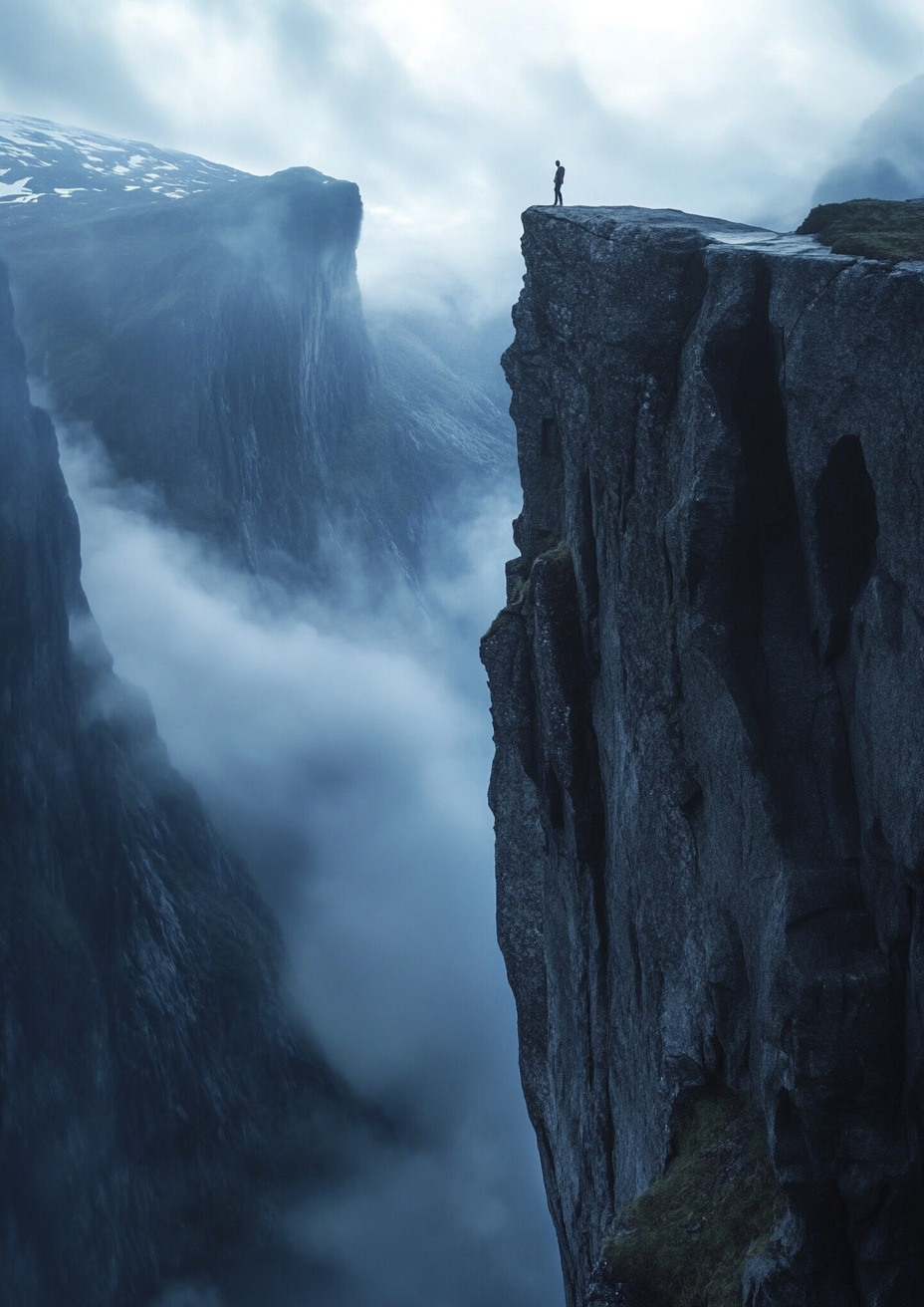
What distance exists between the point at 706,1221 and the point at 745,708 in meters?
11.8

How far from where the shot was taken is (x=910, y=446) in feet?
65.5

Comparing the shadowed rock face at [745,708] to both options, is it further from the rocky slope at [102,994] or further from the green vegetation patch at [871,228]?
the rocky slope at [102,994]

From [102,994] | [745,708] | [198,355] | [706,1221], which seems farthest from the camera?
[198,355]

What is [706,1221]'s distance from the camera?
24.0m

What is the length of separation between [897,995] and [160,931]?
100 metres

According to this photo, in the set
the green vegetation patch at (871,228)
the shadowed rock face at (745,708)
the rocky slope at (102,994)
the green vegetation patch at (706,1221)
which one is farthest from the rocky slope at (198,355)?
the green vegetation patch at (706,1221)

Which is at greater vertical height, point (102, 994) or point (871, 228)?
point (102, 994)

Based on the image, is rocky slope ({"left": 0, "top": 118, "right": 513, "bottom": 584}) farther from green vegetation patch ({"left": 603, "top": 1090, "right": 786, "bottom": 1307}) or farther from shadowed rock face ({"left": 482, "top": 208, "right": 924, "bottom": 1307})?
green vegetation patch ({"left": 603, "top": 1090, "right": 786, "bottom": 1307})

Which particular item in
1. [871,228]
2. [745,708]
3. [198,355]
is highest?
[198,355]

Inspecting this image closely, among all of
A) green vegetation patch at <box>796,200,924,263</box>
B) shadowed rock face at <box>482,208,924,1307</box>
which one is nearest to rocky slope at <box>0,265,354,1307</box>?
shadowed rock face at <box>482,208,924,1307</box>


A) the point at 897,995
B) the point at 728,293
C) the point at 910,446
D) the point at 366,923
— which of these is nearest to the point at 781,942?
the point at 897,995

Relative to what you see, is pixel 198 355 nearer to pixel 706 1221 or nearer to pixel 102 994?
pixel 102 994

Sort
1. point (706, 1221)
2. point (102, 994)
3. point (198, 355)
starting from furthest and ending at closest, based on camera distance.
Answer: point (198, 355)
point (102, 994)
point (706, 1221)

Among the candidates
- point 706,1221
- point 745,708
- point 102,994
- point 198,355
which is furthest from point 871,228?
point 198,355
